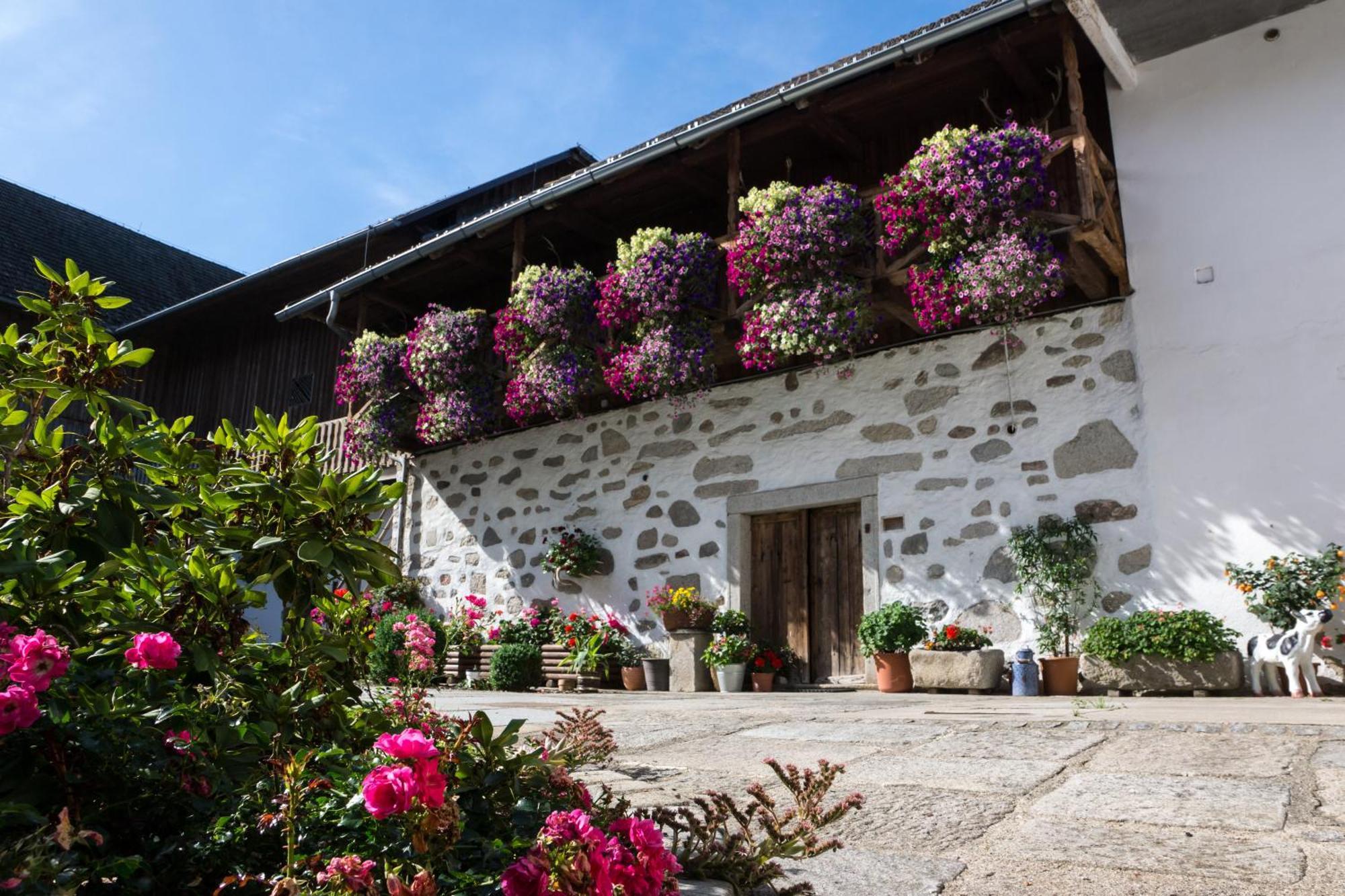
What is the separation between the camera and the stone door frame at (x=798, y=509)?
6984 mm

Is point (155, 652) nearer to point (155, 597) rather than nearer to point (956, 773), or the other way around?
point (155, 597)

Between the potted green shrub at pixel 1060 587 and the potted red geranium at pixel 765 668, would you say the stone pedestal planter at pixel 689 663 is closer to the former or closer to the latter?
the potted red geranium at pixel 765 668

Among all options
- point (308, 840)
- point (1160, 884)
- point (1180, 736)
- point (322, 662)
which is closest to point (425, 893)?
point (308, 840)

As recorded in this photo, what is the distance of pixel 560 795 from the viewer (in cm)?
136

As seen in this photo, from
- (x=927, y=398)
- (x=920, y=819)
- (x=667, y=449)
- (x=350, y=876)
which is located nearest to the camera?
(x=350, y=876)

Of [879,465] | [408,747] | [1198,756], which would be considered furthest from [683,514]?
[408,747]

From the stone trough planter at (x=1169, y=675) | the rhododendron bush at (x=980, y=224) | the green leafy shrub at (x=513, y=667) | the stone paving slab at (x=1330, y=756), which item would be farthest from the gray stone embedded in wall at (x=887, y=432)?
the stone paving slab at (x=1330, y=756)

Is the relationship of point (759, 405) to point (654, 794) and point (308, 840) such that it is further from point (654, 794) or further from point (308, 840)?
point (308, 840)

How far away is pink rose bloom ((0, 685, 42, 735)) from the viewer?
1.04 m

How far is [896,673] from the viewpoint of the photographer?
635 cm

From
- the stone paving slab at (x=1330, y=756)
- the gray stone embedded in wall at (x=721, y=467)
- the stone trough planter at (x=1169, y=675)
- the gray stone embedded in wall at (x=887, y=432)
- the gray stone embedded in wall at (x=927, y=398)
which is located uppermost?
the gray stone embedded in wall at (x=927, y=398)

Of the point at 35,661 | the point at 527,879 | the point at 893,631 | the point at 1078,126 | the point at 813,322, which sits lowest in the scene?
the point at 527,879

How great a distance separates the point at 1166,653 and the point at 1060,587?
734 millimetres

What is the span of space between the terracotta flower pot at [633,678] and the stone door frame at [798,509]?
0.86m
